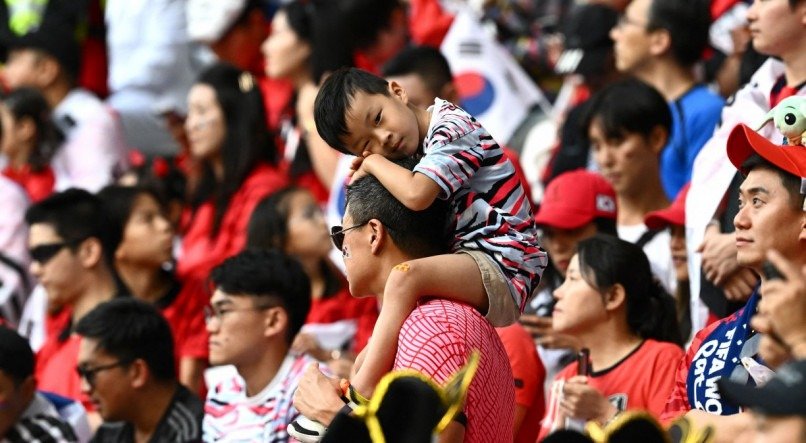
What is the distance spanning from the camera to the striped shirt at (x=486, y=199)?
4.00 meters

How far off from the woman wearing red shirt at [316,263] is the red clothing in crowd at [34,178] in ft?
7.05

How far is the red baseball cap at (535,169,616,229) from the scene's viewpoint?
6.06 m

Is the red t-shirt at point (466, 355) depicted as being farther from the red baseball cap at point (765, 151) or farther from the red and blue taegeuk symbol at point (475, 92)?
the red and blue taegeuk symbol at point (475, 92)

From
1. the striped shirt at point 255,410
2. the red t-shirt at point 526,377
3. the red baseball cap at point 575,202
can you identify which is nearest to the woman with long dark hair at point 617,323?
the red t-shirt at point 526,377

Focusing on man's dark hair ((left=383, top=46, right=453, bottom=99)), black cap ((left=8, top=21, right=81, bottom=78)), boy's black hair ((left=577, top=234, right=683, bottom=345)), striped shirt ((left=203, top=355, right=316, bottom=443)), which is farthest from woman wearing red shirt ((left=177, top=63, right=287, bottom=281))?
boy's black hair ((left=577, top=234, right=683, bottom=345))

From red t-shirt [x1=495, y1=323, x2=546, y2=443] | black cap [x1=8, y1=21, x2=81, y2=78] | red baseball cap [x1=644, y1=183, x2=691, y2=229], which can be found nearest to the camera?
red t-shirt [x1=495, y1=323, x2=546, y2=443]

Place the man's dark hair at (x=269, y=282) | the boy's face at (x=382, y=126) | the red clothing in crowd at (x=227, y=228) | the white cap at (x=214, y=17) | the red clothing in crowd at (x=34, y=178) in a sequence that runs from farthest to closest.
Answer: the white cap at (x=214, y=17) < the red clothing in crowd at (x=34, y=178) < the red clothing in crowd at (x=227, y=228) < the man's dark hair at (x=269, y=282) < the boy's face at (x=382, y=126)

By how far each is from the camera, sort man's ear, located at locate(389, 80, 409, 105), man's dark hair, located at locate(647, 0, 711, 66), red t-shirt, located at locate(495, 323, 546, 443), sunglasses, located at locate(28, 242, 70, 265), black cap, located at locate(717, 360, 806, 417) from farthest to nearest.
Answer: sunglasses, located at locate(28, 242, 70, 265) → man's dark hair, located at locate(647, 0, 711, 66) → red t-shirt, located at locate(495, 323, 546, 443) → man's ear, located at locate(389, 80, 409, 105) → black cap, located at locate(717, 360, 806, 417)

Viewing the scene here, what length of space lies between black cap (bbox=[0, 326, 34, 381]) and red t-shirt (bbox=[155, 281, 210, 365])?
42.6 inches

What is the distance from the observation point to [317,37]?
326 inches

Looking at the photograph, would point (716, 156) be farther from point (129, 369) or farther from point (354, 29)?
point (354, 29)

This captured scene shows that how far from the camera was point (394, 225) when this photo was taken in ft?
13.0

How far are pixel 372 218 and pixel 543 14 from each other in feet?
20.7

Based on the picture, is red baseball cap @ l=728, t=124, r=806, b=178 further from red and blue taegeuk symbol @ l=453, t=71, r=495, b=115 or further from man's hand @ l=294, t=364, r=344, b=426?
red and blue taegeuk symbol @ l=453, t=71, r=495, b=115
